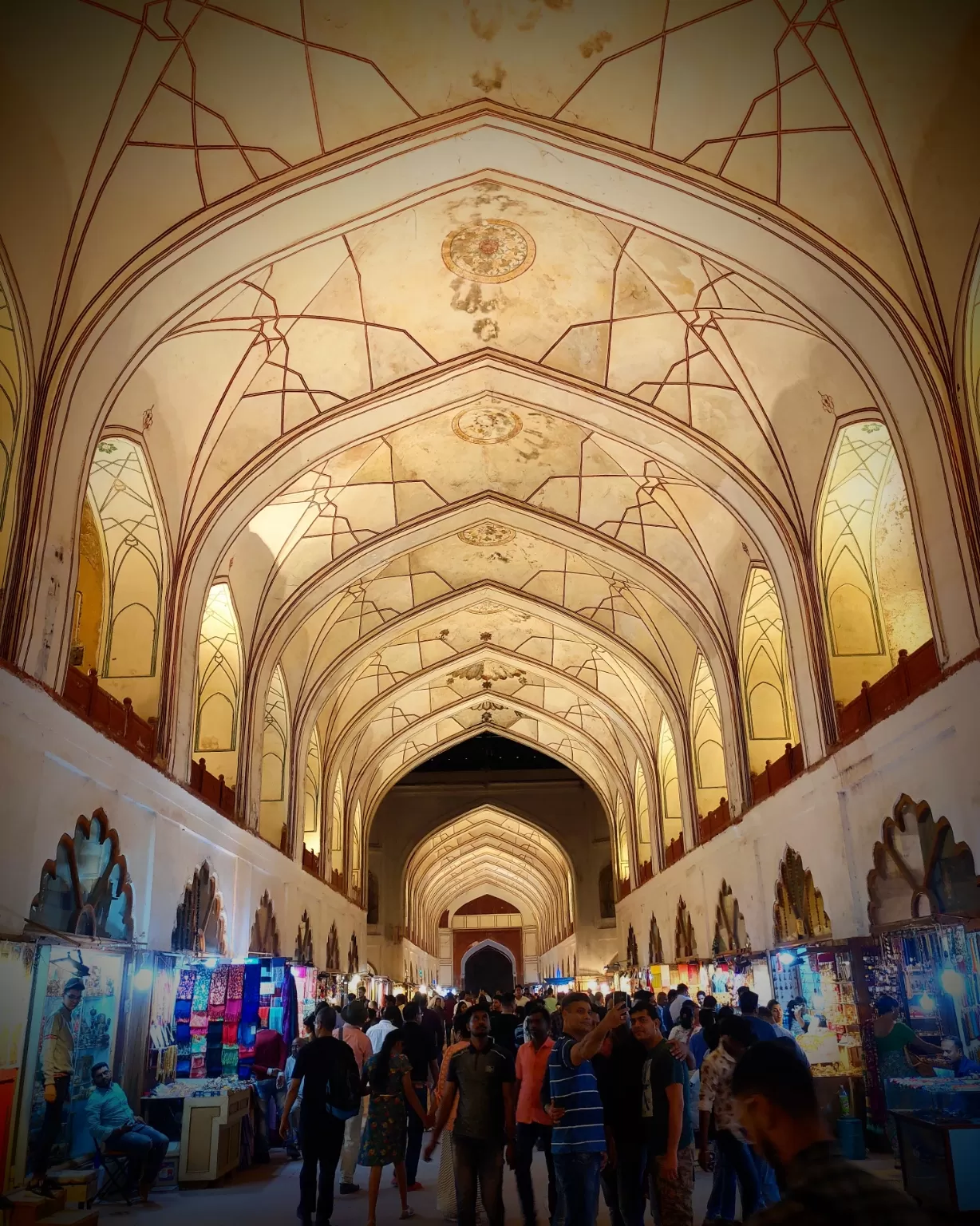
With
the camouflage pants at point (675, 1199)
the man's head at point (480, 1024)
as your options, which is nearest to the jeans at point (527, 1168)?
the man's head at point (480, 1024)

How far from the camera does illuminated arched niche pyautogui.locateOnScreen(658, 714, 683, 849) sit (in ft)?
51.2

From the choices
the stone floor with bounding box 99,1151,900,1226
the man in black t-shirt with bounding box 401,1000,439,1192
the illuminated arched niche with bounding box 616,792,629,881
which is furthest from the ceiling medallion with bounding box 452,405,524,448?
the illuminated arched niche with bounding box 616,792,629,881

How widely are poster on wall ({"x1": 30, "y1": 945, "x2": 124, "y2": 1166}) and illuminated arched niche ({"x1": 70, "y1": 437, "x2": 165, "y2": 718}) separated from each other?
8.02 feet

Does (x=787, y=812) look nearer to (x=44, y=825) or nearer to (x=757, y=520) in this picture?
(x=757, y=520)

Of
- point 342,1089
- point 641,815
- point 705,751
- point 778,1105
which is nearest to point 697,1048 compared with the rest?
point 342,1089

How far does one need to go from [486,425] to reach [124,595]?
3.89 meters

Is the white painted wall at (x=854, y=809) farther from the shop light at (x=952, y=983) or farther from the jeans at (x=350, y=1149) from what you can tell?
the jeans at (x=350, y=1149)

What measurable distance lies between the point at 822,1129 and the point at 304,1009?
10501 millimetres

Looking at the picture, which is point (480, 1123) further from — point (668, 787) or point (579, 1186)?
point (668, 787)

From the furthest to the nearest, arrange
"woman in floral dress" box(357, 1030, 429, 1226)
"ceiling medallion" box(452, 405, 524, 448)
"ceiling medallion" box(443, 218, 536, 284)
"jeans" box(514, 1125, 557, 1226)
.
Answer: "ceiling medallion" box(452, 405, 524, 448)
"ceiling medallion" box(443, 218, 536, 284)
"woman in floral dress" box(357, 1030, 429, 1226)
"jeans" box(514, 1125, 557, 1226)

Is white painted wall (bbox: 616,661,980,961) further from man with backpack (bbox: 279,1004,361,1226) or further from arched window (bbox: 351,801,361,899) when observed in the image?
arched window (bbox: 351,801,361,899)

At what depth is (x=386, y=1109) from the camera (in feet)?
16.3

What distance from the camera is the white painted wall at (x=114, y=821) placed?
5.47 m

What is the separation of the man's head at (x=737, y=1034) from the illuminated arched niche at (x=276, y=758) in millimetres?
9573
